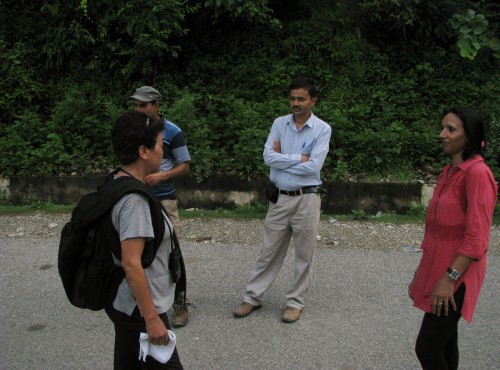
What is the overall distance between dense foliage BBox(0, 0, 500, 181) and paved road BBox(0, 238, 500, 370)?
→ 2.51 metres

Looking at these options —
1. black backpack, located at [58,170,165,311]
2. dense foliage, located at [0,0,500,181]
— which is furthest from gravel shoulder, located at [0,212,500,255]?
black backpack, located at [58,170,165,311]

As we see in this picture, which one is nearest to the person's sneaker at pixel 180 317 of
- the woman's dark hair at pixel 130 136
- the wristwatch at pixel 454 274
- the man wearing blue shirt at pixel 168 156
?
the man wearing blue shirt at pixel 168 156

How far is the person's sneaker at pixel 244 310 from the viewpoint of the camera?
3.98 metres

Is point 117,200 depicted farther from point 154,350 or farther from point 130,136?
point 154,350

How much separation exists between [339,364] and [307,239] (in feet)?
3.21

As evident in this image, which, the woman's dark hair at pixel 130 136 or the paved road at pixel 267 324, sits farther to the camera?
the paved road at pixel 267 324

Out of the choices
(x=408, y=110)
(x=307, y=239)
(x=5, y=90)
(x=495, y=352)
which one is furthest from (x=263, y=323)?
(x=5, y=90)

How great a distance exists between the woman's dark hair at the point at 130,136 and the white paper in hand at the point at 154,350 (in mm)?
776

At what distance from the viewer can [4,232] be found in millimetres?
6152

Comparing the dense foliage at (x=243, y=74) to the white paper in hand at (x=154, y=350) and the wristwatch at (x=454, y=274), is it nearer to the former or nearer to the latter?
the wristwatch at (x=454, y=274)

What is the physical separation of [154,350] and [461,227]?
152 centimetres

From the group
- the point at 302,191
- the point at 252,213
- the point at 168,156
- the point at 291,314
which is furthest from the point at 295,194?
the point at 252,213

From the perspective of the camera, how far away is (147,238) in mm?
2092

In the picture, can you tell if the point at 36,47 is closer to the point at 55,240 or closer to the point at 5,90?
the point at 5,90
